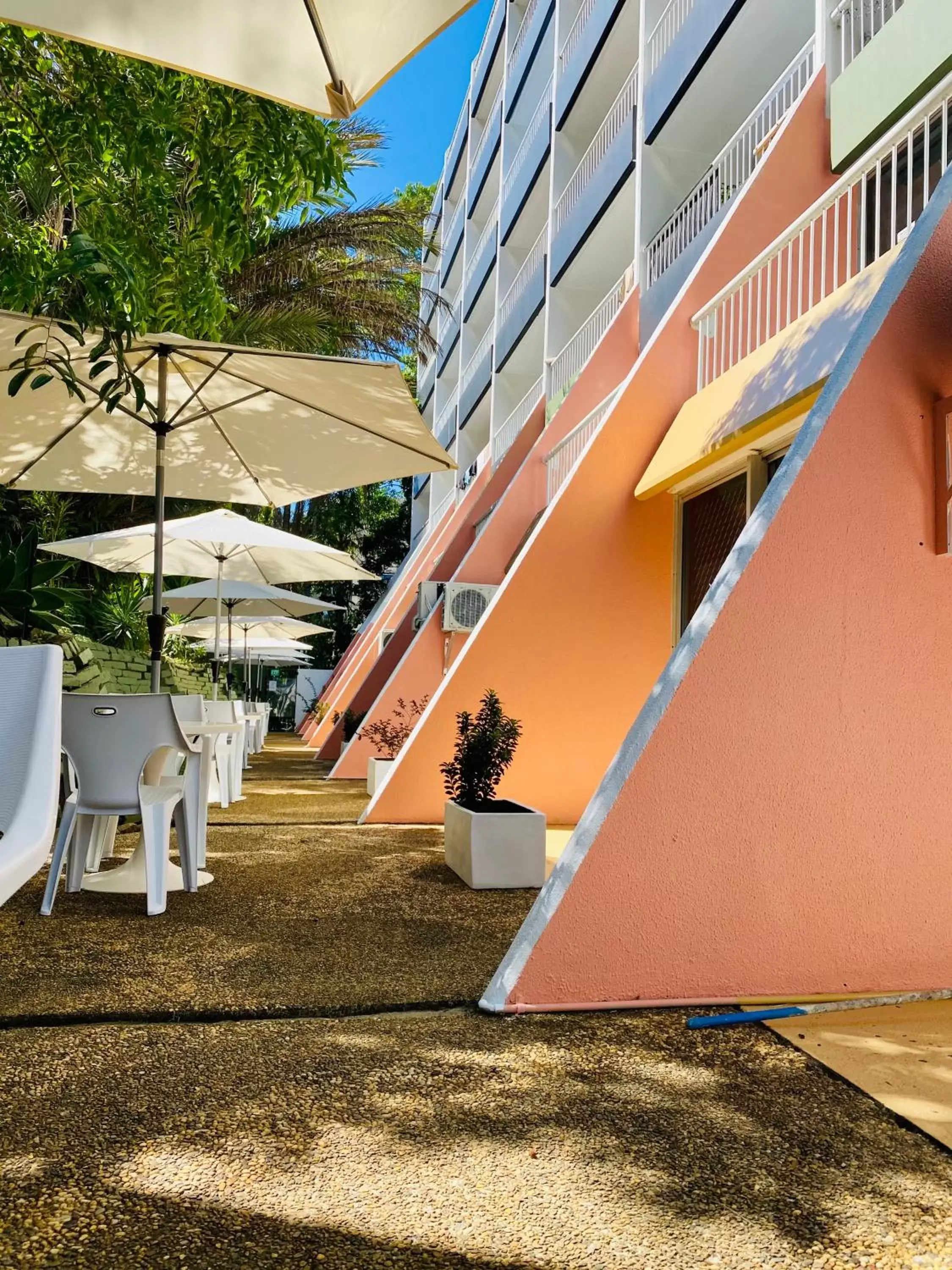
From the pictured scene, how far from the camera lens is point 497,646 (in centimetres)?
713

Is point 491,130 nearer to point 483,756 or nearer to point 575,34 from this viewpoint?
point 575,34

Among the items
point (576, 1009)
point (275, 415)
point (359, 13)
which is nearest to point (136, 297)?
point (359, 13)

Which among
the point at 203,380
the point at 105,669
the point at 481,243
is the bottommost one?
the point at 105,669

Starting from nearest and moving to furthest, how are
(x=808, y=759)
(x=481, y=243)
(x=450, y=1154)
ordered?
(x=450, y=1154) < (x=808, y=759) < (x=481, y=243)

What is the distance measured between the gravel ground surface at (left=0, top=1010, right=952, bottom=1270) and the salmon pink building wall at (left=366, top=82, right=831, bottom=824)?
4.34m

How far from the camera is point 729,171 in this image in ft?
31.1

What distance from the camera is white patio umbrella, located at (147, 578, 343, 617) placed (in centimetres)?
1009

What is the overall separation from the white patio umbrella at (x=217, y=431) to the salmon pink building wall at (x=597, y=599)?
160 cm

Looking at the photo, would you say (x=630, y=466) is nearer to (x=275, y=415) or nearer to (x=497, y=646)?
(x=497, y=646)

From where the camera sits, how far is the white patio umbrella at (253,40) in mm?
2867

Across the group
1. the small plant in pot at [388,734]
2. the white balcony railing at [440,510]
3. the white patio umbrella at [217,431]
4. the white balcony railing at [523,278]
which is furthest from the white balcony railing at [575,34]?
the white patio umbrella at [217,431]

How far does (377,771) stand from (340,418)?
4405 millimetres

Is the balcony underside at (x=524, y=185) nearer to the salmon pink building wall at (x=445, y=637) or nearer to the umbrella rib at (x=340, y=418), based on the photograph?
the salmon pink building wall at (x=445, y=637)

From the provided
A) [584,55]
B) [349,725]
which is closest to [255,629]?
[349,725]
